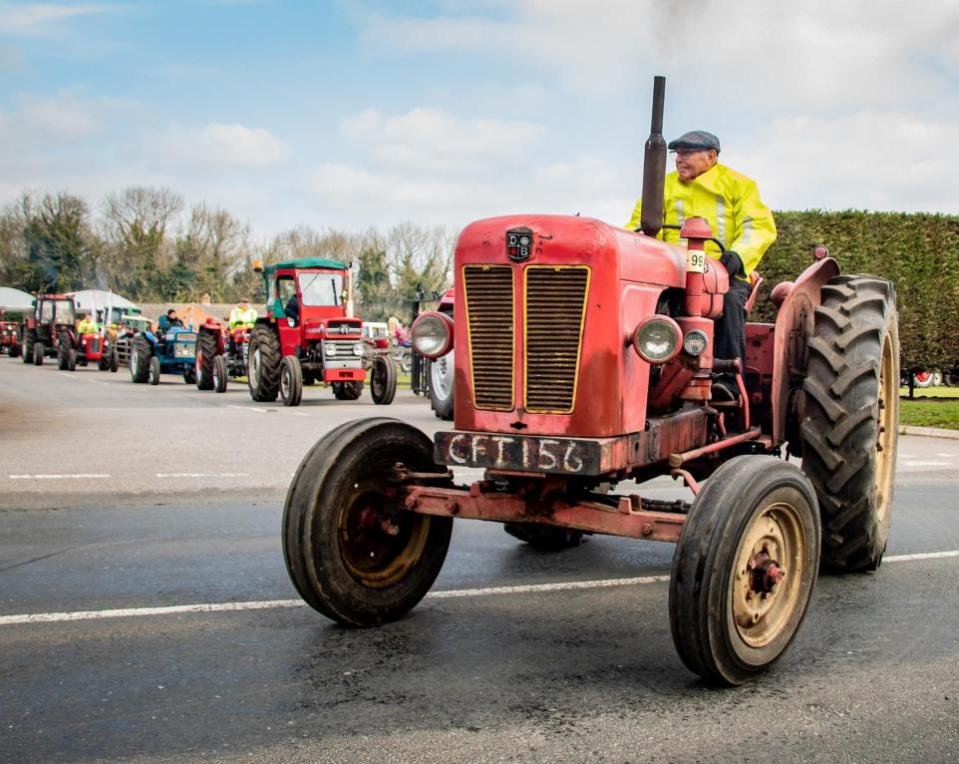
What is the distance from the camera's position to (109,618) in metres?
5.02

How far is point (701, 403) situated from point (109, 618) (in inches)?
113

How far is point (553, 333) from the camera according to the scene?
15.4ft

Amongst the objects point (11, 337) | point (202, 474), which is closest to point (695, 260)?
point (202, 474)

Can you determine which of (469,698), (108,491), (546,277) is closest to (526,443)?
(546,277)

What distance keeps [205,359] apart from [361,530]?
2004 cm

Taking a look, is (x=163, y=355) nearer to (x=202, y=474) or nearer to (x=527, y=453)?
(x=202, y=474)

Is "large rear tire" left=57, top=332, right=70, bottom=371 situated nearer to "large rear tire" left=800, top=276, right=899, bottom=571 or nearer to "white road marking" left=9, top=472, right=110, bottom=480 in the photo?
"white road marking" left=9, top=472, right=110, bottom=480

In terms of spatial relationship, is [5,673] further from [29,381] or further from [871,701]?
[29,381]

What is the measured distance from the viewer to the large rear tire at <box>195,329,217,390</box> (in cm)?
2417

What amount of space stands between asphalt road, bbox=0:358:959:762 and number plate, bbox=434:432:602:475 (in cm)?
75

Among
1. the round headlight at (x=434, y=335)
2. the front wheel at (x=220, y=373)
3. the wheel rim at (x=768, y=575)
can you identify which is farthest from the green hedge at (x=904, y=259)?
the wheel rim at (x=768, y=575)

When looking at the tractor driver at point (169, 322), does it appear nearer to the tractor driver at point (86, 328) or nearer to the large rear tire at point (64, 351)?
the large rear tire at point (64, 351)

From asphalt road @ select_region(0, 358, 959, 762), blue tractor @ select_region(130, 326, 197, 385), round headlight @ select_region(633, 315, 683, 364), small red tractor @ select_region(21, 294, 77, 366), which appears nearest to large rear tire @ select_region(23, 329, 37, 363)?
small red tractor @ select_region(21, 294, 77, 366)

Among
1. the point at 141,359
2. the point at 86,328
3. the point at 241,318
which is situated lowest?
the point at 141,359
